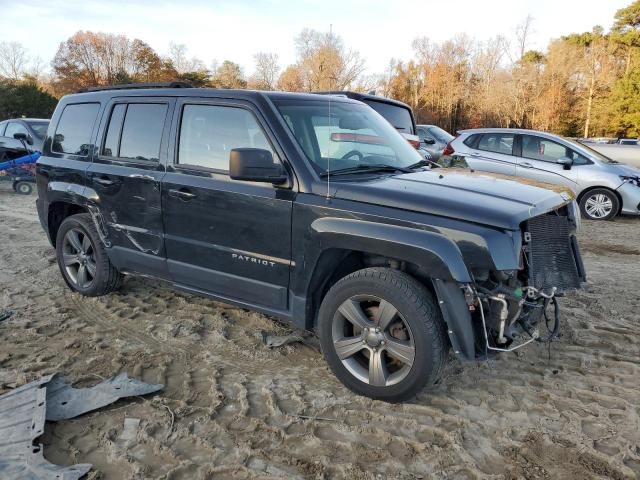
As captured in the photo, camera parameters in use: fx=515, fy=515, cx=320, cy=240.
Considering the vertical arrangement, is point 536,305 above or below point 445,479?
above

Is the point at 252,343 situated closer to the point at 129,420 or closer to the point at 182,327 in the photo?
the point at 182,327

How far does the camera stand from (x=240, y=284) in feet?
12.6

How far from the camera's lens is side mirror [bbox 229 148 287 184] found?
331 centimetres

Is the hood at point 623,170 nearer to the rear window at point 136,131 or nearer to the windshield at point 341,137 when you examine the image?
the windshield at point 341,137

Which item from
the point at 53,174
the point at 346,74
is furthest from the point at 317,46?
the point at 53,174

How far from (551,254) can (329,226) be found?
1.45 metres

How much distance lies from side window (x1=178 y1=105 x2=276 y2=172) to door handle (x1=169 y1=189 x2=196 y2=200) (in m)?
0.23

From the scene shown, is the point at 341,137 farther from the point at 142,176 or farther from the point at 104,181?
the point at 104,181

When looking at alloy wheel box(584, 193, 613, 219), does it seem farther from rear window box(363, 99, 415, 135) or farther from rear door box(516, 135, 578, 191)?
rear window box(363, 99, 415, 135)

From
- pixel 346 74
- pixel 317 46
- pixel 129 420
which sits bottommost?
pixel 129 420

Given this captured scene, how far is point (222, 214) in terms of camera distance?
3.80m

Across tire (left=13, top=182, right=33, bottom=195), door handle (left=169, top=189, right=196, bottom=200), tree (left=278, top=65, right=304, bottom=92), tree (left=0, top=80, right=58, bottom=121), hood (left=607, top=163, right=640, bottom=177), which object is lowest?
tire (left=13, top=182, right=33, bottom=195)

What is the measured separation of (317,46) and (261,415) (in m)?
35.2

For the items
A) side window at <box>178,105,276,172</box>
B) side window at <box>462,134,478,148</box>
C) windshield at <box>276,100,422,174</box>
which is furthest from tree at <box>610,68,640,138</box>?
side window at <box>178,105,276,172</box>
